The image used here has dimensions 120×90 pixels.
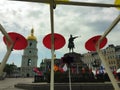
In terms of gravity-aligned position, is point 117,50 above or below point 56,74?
above

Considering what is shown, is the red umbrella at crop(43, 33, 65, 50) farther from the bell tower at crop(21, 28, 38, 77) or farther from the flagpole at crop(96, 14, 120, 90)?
the bell tower at crop(21, 28, 38, 77)

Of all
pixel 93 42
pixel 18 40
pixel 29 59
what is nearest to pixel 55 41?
pixel 18 40

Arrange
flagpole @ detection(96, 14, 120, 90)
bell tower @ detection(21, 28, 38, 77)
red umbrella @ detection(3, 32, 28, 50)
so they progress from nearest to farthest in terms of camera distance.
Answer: flagpole @ detection(96, 14, 120, 90), red umbrella @ detection(3, 32, 28, 50), bell tower @ detection(21, 28, 38, 77)

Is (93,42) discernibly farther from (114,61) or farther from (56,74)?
(114,61)

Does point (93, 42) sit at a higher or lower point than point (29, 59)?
lower

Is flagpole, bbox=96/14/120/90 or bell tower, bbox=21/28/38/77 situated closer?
flagpole, bbox=96/14/120/90

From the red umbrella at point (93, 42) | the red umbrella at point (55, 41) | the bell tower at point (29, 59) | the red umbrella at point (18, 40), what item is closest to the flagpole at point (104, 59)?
the red umbrella at point (93, 42)

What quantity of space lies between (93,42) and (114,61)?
2385 inches

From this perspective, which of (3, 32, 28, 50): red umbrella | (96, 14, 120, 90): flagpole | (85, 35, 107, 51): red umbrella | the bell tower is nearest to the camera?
(96, 14, 120, 90): flagpole

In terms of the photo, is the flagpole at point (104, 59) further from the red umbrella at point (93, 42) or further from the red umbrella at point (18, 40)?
the red umbrella at point (18, 40)

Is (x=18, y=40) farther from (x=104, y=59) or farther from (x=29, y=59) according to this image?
(x=29, y=59)

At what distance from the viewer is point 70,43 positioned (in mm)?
27375

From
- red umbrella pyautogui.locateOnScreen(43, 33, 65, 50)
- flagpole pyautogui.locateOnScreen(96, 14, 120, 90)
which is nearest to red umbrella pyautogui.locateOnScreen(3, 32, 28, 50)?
red umbrella pyautogui.locateOnScreen(43, 33, 65, 50)

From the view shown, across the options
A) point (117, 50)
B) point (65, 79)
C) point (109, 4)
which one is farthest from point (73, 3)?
point (117, 50)
